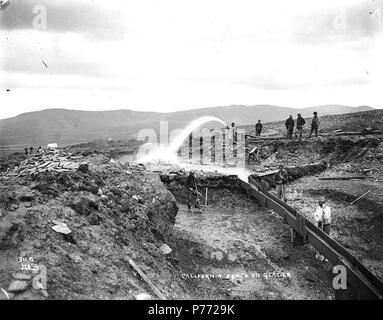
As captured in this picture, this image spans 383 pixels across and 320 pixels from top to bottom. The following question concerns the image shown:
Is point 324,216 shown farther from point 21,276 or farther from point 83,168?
point 21,276

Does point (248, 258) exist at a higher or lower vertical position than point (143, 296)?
lower

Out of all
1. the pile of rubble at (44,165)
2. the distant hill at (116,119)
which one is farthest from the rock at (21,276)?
the distant hill at (116,119)

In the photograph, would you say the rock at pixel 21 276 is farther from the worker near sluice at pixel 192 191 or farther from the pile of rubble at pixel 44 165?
the worker near sluice at pixel 192 191

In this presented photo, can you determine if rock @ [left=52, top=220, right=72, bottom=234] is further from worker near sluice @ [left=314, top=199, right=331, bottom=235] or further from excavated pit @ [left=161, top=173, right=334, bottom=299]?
worker near sluice @ [left=314, top=199, right=331, bottom=235]

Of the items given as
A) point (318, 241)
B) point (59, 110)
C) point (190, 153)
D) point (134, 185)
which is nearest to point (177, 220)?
point (134, 185)

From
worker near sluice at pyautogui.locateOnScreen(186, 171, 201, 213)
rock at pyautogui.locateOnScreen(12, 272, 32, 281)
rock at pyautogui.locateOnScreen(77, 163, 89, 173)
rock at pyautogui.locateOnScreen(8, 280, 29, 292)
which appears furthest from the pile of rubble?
worker near sluice at pyautogui.locateOnScreen(186, 171, 201, 213)

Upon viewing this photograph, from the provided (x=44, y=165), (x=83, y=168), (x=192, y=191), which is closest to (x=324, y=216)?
(x=192, y=191)
